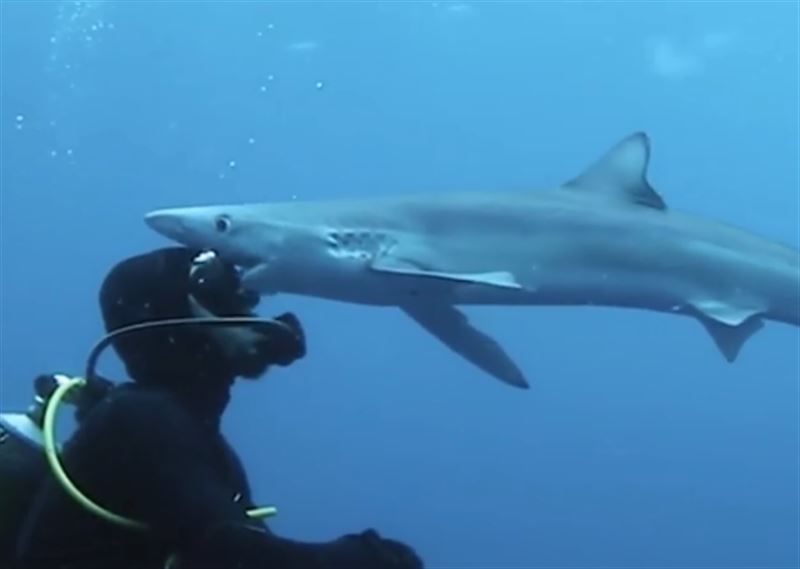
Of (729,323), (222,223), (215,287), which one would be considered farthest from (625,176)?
(215,287)

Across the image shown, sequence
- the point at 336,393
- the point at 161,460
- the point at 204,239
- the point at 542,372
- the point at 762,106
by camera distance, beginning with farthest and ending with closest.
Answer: the point at 336,393 → the point at 542,372 → the point at 762,106 → the point at 204,239 → the point at 161,460

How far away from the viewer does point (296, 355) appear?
222 cm

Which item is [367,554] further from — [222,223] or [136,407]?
[222,223]

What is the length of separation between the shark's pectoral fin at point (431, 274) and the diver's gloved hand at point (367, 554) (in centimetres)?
303

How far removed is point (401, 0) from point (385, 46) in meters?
1.12

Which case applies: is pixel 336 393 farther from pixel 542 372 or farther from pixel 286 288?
pixel 286 288

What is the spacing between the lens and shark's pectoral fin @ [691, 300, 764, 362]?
5191 mm

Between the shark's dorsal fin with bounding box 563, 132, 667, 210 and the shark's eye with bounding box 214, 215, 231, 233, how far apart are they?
5.05 ft

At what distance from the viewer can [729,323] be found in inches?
205

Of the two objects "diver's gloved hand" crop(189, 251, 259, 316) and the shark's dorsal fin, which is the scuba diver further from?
the shark's dorsal fin

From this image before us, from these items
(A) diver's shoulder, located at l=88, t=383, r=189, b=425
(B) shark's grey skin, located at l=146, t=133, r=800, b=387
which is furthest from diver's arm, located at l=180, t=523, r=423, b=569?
(B) shark's grey skin, located at l=146, t=133, r=800, b=387

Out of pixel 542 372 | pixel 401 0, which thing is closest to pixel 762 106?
pixel 401 0

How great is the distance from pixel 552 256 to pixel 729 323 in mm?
676

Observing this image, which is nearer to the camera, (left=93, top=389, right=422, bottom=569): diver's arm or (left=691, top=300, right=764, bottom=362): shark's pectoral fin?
(left=93, top=389, right=422, bottom=569): diver's arm
